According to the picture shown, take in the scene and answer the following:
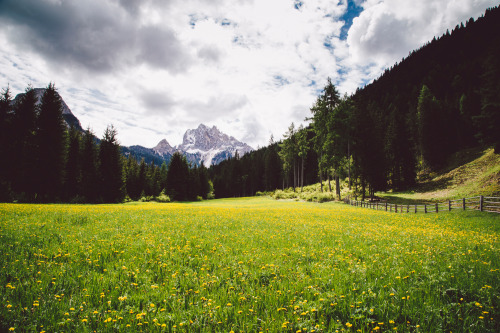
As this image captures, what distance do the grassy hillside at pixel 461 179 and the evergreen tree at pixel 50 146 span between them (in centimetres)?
5748

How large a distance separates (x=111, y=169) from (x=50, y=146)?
35.7ft

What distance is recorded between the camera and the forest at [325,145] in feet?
97.8

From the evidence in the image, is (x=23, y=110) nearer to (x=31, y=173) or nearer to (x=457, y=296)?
(x=31, y=173)

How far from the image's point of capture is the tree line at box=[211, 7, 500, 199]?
3980cm

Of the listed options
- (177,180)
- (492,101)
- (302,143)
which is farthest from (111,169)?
(492,101)

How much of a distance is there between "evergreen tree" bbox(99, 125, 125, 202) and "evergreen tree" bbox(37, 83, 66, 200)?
26.8ft

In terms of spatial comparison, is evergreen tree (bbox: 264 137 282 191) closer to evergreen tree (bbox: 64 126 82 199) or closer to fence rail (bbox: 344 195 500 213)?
fence rail (bbox: 344 195 500 213)

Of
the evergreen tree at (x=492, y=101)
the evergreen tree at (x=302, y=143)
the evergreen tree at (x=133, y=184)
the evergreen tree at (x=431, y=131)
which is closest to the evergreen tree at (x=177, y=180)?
the evergreen tree at (x=133, y=184)

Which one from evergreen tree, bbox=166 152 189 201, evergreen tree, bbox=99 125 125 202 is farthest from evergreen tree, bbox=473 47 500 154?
evergreen tree, bbox=166 152 189 201

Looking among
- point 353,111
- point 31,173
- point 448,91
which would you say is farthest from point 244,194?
point 448,91

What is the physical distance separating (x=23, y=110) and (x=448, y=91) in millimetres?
127250

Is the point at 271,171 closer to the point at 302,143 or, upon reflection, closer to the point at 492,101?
the point at 302,143

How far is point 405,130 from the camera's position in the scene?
49.9 m

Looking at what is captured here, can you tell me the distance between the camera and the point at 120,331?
10.7 feet
